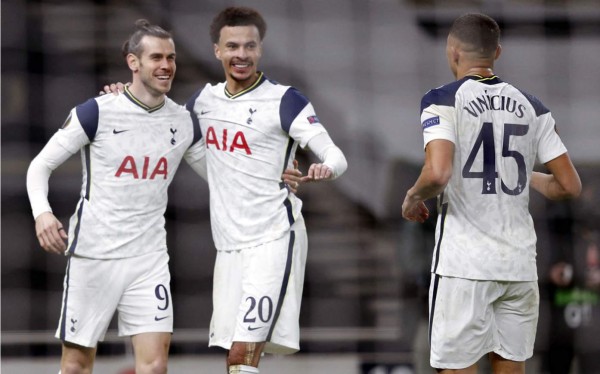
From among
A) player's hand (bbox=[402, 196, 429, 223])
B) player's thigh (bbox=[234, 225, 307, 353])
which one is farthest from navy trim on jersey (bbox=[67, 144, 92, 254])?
player's hand (bbox=[402, 196, 429, 223])

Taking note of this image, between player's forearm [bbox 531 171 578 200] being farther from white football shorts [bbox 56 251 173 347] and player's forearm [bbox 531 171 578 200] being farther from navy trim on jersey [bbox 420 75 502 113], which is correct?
white football shorts [bbox 56 251 173 347]

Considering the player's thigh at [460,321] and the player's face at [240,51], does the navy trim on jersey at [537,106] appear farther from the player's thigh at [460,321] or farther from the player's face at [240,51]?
the player's face at [240,51]

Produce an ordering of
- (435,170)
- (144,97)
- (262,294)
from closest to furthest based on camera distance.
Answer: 1. (435,170)
2. (262,294)
3. (144,97)

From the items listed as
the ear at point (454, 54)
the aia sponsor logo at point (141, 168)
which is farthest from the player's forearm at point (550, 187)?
the aia sponsor logo at point (141, 168)

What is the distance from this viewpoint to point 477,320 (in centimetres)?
466

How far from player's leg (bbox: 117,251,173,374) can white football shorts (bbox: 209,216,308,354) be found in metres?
0.21

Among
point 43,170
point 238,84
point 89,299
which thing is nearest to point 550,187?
point 238,84

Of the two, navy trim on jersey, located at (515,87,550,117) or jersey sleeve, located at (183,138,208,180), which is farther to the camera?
jersey sleeve, located at (183,138,208,180)

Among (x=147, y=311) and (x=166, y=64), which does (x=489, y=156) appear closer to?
(x=166, y=64)

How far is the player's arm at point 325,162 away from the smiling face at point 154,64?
0.66 m

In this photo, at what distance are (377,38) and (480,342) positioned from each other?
22.4ft

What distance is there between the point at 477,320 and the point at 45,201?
5.91 feet

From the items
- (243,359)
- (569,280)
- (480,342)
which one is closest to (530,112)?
(480,342)

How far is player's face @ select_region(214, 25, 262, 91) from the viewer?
532 cm
